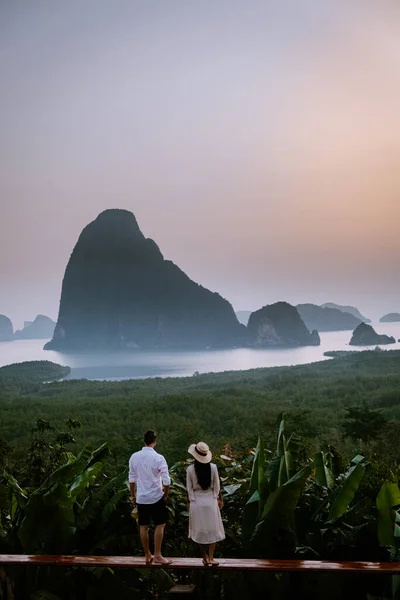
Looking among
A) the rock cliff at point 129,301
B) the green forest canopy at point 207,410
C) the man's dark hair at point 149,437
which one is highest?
the rock cliff at point 129,301

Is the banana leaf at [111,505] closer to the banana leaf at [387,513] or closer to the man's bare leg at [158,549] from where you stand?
the man's bare leg at [158,549]

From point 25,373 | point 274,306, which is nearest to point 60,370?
point 25,373

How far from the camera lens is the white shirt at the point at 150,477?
3691 mm

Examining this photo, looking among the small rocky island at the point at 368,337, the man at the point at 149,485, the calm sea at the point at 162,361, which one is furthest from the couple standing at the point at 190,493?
the small rocky island at the point at 368,337

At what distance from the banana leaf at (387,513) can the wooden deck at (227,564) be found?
0.27m

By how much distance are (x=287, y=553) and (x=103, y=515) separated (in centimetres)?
124

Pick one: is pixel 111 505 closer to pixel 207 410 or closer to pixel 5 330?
pixel 207 410

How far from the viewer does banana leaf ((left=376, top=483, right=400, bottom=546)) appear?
3.51m

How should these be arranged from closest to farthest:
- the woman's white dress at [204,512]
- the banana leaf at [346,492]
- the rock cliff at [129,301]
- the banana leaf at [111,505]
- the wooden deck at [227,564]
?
the wooden deck at [227,564] < the woman's white dress at [204,512] < the banana leaf at [346,492] < the banana leaf at [111,505] < the rock cliff at [129,301]

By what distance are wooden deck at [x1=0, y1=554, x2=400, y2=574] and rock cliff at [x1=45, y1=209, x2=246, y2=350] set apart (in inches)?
4803

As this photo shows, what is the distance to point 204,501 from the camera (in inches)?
144

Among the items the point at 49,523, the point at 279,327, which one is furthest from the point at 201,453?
the point at 279,327

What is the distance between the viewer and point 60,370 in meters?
79.8

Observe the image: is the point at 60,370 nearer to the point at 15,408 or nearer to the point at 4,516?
the point at 15,408
